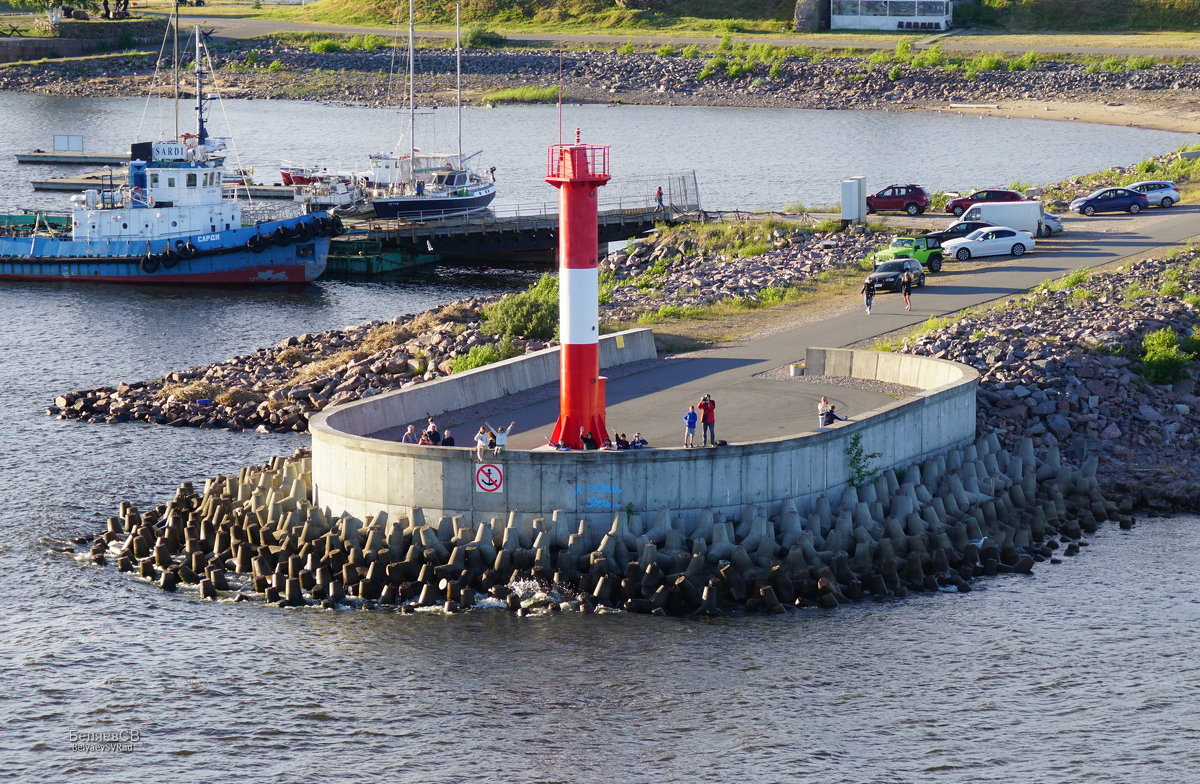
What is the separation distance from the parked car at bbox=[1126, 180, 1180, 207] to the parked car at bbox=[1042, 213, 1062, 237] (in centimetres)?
705

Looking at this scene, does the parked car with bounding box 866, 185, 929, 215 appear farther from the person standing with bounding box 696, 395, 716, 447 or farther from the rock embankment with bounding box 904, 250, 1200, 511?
the person standing with bounding box 696, 395, 716, 447

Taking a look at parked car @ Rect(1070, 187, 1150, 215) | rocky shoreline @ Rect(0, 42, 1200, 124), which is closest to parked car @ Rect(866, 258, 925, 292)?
parked car @ Rect(1070, 187, 1150, 215)

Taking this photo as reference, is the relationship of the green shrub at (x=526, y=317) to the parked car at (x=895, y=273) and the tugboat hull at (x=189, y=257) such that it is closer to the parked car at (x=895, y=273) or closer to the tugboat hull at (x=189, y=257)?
the parked car at (x=895, y=273)

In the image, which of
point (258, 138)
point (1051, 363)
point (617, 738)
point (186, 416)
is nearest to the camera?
point (617, 738)

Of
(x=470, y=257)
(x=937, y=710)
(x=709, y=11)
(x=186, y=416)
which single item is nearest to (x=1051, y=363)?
(x=937, y=710)

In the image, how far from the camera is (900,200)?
214 feet

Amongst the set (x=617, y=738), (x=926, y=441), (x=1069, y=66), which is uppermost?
(x=1069, y=66)

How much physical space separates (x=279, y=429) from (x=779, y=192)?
47.0 metres

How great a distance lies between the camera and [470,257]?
251 ft

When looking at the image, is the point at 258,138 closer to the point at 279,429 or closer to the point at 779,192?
the point at 779,192

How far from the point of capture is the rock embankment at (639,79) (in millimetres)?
120562

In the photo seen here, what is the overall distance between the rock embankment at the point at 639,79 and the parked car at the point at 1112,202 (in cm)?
5399

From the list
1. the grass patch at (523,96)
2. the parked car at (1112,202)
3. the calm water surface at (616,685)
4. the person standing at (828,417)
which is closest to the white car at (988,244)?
the parked car at (1112,202)

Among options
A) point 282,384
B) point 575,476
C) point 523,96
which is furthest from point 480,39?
point 575,476
